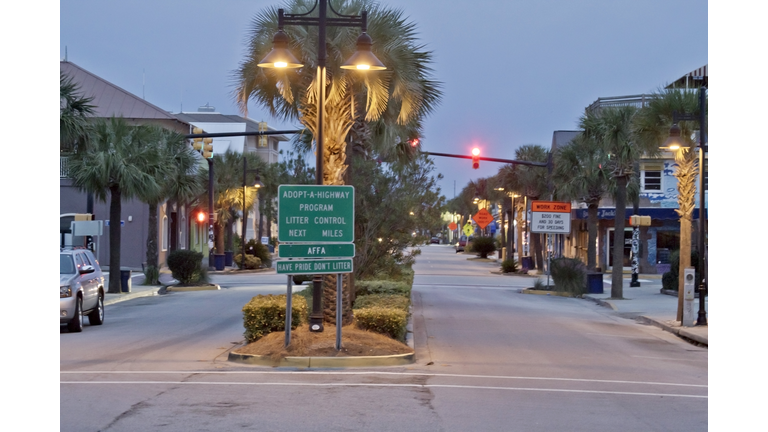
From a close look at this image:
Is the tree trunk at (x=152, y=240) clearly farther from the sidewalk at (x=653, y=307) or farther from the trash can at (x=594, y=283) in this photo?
the sidewalk at (x=653, y=307)

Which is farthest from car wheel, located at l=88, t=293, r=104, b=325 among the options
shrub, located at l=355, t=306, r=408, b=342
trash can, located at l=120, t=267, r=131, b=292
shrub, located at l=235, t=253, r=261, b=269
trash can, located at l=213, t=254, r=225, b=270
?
shrub, located at l=235, t=253, r=261, b=269

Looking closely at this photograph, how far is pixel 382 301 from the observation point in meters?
18.5

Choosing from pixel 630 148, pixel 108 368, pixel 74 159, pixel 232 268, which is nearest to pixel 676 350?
pixel 108 368

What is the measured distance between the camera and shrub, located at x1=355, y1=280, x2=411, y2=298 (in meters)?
20.8

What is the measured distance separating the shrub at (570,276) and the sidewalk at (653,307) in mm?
707

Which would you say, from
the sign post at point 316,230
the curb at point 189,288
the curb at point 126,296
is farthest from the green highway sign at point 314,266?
the curb at point 189,288

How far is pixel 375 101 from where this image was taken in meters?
16.7

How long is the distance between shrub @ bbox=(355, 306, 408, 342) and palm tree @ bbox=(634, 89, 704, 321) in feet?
30.4

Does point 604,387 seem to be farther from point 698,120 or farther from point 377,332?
point 698,120

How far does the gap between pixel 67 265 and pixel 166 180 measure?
14.1 meters

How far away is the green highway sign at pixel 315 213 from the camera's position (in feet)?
45.6

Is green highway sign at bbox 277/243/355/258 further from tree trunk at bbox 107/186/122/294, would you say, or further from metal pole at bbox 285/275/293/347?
tree trunk at bbox 107/186/122/294

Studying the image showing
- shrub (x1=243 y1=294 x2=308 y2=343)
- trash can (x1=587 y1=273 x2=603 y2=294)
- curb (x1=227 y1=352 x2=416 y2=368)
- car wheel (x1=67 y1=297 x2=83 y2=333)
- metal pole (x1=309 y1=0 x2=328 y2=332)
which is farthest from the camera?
trash can (x1=587 y1=273 x2=603 y2=294)
